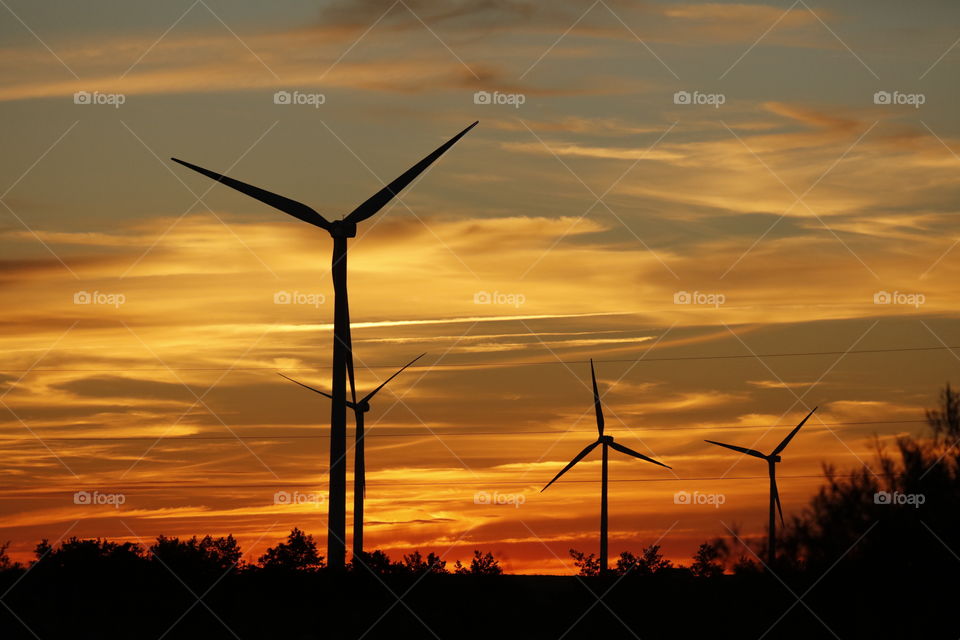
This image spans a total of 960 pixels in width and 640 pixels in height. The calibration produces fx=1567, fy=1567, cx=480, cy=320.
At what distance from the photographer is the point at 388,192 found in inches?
2874

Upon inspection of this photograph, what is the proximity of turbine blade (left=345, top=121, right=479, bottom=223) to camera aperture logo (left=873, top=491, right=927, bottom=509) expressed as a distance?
40.2 m

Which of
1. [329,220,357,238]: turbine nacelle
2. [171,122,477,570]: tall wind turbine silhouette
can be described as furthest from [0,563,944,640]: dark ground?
[329,220,357,238]: turbine nacelle

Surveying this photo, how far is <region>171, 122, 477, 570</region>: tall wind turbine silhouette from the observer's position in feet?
224

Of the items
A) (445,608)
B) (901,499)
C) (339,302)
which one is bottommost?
(445,608)

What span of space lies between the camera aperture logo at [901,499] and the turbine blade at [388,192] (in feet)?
132

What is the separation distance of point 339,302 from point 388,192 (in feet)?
18.4

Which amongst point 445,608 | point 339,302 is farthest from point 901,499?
point 339,302

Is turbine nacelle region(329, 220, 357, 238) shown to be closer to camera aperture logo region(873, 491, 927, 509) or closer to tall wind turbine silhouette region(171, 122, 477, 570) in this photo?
tall wind turbine silhouette region(171, 122, 477, 570)

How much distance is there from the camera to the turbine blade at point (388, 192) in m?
72.9

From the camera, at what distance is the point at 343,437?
227 feet

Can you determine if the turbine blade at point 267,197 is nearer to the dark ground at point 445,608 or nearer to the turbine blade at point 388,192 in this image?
the turbine blade at point 388,192

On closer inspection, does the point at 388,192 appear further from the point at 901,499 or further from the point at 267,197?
the point at 901,499

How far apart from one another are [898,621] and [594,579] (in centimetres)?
1967

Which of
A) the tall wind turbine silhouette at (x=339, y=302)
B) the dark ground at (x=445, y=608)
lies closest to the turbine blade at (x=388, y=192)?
the tall wind turbine silhouette at (x=339, y=302)
